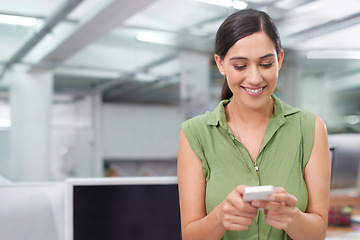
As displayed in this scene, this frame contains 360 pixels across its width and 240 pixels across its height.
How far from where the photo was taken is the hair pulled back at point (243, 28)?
1.01 metres

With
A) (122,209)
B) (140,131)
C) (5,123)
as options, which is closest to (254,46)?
(122,209)

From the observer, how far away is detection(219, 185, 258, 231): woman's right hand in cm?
83

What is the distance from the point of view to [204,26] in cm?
529

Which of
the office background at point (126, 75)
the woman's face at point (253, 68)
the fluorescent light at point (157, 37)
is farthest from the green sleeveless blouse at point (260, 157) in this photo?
the fluorescent light at point (157, 37)

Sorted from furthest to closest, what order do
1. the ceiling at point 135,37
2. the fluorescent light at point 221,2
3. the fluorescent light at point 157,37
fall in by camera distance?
the fluorescent light at point 157,37
the fluorescent light at point 221,2
the ceiling at point 135,37

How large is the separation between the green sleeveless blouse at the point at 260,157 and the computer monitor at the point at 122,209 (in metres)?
0.34

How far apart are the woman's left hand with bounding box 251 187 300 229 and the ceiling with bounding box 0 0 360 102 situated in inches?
131

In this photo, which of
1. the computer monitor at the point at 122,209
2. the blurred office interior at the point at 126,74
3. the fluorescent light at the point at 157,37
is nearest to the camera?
the computer monitor at the point at 122,209

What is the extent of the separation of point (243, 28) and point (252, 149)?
1.00 ft

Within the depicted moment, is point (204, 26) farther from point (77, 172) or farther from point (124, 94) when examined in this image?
point (77, 172)

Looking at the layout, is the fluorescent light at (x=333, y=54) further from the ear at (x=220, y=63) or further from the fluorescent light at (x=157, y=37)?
the ear at (x=220, y=63)

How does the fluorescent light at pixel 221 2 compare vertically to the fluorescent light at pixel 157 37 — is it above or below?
above

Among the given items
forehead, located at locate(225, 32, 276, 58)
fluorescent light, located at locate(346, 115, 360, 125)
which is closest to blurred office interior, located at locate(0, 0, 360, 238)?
fluorescent light, located at locate(346, 115, 360, 125)

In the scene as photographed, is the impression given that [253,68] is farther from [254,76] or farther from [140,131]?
[140,131]
